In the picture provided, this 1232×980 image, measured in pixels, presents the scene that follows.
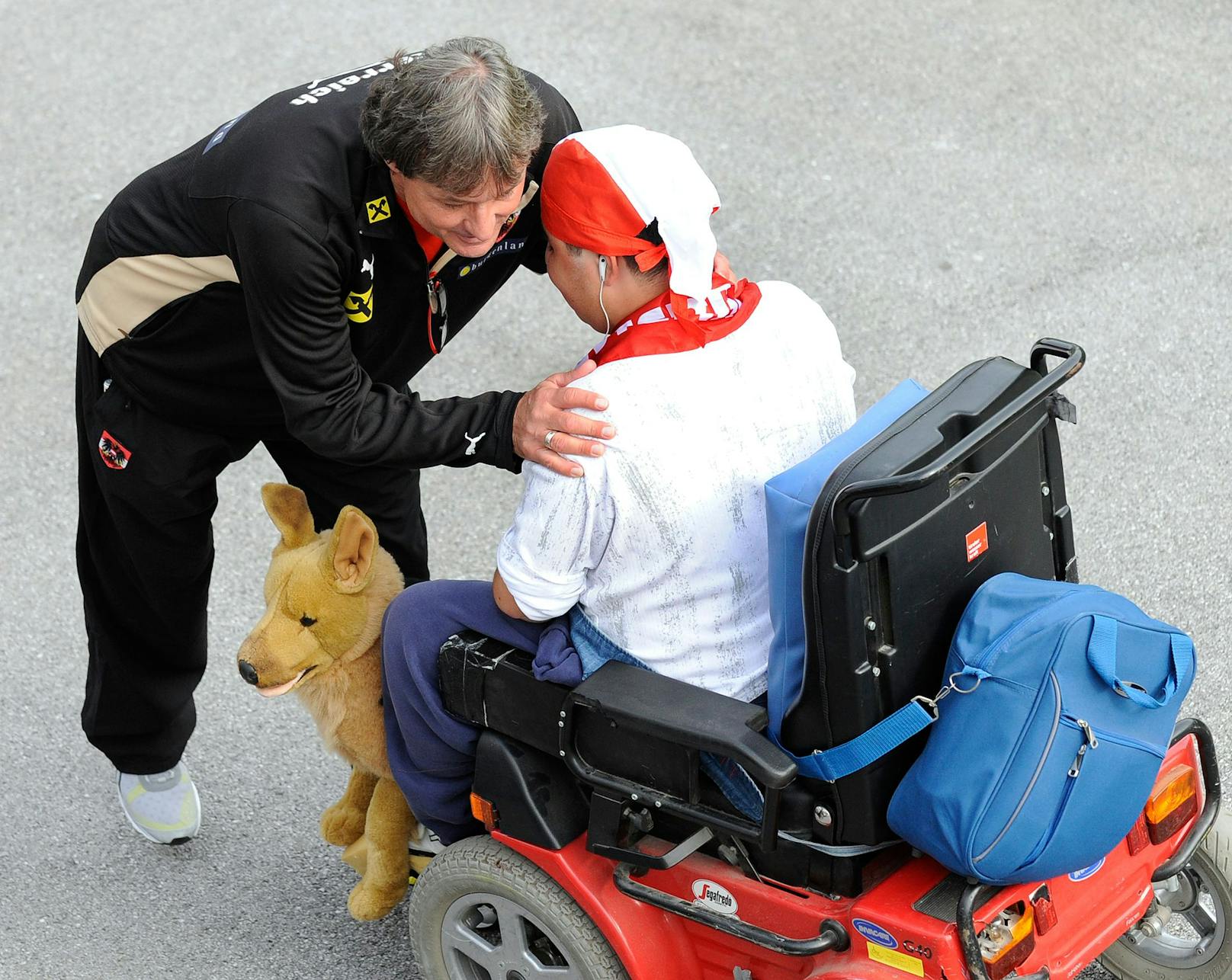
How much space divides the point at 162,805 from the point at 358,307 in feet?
4.65

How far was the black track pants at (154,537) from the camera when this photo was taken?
3.12 meters

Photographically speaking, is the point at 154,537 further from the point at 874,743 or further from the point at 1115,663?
the point at 1115,663

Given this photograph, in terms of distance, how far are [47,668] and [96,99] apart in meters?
3.57

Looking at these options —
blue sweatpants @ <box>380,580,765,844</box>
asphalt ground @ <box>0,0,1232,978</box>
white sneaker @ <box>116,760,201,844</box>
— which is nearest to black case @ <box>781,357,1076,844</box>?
blue sweatpants @ <box>380,580,765,844</box>

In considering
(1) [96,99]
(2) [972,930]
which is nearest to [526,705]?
(2) [972,930]

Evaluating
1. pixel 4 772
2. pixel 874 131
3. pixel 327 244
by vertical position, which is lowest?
pixel 4 772

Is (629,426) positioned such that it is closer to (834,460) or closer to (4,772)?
(834,460)

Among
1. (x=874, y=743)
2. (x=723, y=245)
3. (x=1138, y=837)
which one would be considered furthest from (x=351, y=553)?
(x=723, y=245)

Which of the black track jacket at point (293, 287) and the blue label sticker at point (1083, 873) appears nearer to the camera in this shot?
the blue label sticker at point (1083, 873)

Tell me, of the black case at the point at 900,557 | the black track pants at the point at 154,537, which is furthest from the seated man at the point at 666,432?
the black track pants at the point at 154,537

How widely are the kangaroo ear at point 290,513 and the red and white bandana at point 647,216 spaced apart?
31.9 inches

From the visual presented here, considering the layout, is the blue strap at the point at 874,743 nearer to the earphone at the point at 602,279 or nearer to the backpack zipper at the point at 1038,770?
the backpack zipper at the point at 1038,770

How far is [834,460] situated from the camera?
231 centimetres

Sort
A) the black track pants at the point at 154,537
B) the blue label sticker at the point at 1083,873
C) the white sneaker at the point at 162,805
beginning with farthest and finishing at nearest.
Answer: the white sneaker at the point at 162,805, the black track pants at the point at 154,537, the blue label sticker at the point at 1083,873
